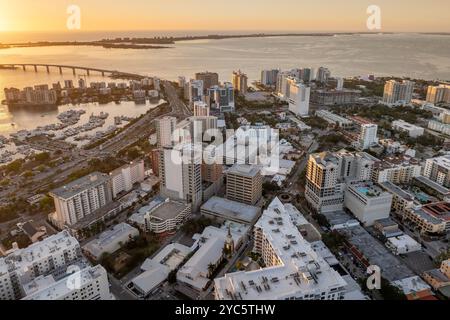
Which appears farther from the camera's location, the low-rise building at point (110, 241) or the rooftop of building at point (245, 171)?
the rooftop of building at point (245, 171)

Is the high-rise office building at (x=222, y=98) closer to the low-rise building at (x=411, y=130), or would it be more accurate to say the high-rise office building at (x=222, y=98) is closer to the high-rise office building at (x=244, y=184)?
the low-rise building at (x=411, y=130)

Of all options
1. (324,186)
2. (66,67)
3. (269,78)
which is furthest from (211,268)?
(66,67)

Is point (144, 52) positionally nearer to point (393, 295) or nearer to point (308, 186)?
point (308, 186)

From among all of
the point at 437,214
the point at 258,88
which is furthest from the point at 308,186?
the point at 258,88

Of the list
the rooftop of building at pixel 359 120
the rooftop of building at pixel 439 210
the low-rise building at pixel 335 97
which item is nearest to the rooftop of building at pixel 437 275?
the rooftop of building at pixel 439 210

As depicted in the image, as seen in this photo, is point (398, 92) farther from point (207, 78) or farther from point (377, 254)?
point (377, 254)

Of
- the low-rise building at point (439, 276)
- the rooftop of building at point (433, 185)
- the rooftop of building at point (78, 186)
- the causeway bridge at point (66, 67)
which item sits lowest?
the low-rise building at point (439, 276)
